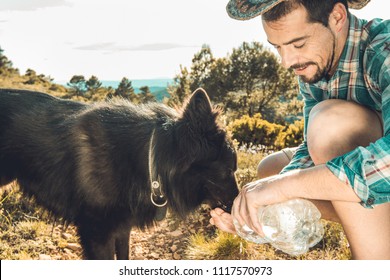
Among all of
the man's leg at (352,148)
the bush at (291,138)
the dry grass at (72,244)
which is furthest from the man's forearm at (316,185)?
the bush at (291,138)

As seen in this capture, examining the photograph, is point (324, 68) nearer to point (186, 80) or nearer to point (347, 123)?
point (347, 123)

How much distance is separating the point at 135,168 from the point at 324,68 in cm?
160

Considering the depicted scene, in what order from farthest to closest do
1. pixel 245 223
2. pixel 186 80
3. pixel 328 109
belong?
pixel 186 80
pixel 328 109
pixel 245 223

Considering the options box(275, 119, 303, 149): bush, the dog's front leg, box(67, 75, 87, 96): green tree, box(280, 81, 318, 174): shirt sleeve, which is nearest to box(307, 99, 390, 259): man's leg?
box(280, 81, 318, 174): shirt sleeve

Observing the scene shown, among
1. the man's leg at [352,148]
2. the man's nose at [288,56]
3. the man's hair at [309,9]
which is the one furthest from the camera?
the man's nose at [288,56]

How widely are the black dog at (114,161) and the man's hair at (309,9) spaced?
89 centimetres

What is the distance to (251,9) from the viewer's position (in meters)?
2.25

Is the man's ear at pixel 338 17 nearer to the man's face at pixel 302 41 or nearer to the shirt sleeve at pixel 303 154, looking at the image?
the man's face at pixel 302 41

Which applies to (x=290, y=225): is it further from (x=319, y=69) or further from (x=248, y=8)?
(x=248, y=8)

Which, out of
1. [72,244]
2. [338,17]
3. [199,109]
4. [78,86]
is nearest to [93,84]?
[78,86]

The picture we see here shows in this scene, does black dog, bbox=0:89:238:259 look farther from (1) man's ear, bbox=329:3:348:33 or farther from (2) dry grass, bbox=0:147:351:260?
(1) man's ear, bbox=329:3:348:33

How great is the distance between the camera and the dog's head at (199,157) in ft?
10.2

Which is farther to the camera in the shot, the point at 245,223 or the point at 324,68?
the point at 324,68
